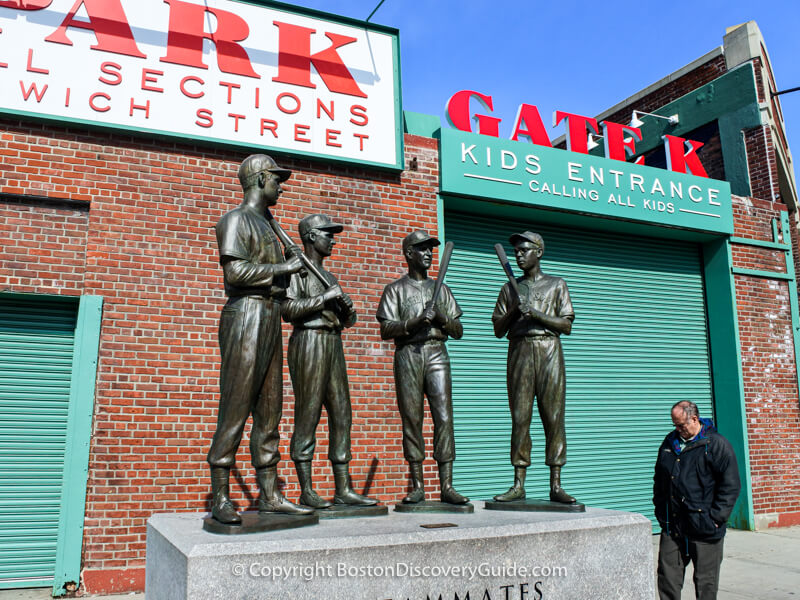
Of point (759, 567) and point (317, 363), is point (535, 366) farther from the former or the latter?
point (759, 567)

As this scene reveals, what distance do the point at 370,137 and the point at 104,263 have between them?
134 inches

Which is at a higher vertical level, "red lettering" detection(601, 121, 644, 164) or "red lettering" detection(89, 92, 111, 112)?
"red lettering" detection(601, 121, 644, 164)

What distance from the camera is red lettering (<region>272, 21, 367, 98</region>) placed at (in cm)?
779

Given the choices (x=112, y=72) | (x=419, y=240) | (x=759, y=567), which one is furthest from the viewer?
(x=759, y=567)

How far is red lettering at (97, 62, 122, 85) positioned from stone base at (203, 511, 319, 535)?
16.5 ft

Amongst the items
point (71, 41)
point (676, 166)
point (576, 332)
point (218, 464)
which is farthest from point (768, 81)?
point (218, 464)

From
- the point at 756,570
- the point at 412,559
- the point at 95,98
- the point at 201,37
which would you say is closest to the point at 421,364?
the point at 412,559

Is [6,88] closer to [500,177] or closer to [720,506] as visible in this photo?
[500,177]

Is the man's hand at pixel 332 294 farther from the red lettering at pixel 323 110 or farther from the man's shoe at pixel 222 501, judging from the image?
the red lettering at pixel 323 110

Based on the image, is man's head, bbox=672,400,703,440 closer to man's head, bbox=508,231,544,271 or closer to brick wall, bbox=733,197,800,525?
man's head, bbox=508,231,544,271

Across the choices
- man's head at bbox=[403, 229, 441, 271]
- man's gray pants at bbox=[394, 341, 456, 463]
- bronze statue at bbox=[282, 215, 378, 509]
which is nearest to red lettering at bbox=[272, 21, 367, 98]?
man's head at bbox=[403, 229, 441, 271]

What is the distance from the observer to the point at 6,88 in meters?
6.52

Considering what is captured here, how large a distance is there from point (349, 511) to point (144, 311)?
11.3ft

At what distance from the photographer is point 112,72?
6965mm
